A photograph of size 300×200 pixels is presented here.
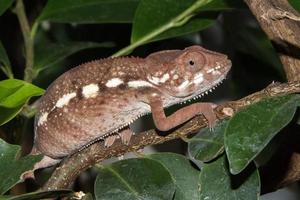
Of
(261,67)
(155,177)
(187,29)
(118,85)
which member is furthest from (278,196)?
(155,177)

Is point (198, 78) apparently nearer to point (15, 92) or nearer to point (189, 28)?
point (189, 28)

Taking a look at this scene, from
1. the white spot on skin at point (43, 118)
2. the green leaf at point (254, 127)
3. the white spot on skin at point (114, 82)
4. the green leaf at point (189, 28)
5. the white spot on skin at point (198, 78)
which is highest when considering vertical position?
the green leaf at point (254, 127)

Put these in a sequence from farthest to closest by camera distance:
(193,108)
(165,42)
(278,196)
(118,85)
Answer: (278,196)
(165,42)
(118,85)
(193,108)

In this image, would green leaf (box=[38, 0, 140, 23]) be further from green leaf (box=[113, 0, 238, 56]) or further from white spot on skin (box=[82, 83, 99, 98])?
white spot on skin (box=[82, 83, 99, 98])

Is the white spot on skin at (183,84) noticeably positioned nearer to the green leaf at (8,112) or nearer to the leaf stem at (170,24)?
the leaf stem at (170,24)

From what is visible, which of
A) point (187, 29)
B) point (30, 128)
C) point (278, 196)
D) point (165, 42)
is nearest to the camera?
point (187, 29)

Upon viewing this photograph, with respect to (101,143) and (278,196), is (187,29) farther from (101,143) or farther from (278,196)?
(278,196)

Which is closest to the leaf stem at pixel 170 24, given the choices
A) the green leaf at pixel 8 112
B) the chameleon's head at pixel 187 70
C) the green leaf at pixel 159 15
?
the green leaf at pixel 159 15
